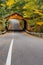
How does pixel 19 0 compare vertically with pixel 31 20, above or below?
above

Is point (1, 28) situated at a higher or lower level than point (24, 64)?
lower

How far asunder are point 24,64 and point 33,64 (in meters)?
0.31

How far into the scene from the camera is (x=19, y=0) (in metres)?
64.2

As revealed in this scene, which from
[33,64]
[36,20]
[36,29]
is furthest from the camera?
[36,29]

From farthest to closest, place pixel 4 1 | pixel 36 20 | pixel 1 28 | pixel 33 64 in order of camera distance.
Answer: pixel 4 1 → pixel 1 28 → pixel 36 20 → pixel 33 64

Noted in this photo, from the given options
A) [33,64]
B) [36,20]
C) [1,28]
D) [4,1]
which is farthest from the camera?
[4,1]

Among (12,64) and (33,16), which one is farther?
(33,16)

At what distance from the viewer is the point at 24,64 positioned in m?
7.41

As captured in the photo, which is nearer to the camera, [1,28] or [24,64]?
[24,64]

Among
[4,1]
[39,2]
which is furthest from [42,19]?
[4,1]

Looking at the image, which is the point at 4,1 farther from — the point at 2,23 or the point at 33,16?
the point at 33,16

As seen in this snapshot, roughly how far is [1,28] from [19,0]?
15306mm

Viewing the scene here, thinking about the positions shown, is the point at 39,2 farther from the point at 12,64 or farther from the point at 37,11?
the point at 12,64

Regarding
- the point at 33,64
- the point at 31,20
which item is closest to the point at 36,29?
the point at 31,20
